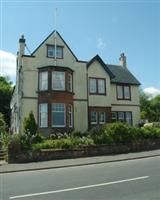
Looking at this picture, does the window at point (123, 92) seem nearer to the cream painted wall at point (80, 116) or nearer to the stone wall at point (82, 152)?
the cream painted wall at point (80, 116)

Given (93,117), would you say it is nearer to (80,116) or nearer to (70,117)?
(80,116)

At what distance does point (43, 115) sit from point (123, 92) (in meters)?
12.0

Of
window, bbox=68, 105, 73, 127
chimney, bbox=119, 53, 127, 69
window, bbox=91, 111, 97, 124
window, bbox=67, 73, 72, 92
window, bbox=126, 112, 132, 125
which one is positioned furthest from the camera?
chimney, bbox=119, 53, 127, 69

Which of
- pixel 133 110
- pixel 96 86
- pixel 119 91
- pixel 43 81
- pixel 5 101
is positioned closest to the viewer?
pixel 43 81

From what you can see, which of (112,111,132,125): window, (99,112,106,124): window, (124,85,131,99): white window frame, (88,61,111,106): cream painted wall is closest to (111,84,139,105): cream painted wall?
(124,85,131,99): white window frame

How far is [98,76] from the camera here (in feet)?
112

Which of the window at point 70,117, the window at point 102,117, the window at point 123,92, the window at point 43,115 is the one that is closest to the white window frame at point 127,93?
the window at point 123,92

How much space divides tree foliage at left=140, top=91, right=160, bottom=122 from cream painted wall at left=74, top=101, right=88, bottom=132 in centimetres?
3538

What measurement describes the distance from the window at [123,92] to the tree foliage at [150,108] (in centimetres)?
2943

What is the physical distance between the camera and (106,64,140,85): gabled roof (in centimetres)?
3716

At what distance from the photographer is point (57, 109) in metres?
29.9

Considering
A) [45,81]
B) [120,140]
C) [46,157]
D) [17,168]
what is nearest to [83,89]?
[45,81]

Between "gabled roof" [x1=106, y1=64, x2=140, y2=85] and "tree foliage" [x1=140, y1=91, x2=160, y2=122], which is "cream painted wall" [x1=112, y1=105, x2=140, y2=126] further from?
"tree foliage" [x1=140, y1=91, x2=160, y2=122]

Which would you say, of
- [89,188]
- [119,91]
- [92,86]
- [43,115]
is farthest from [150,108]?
[89,188]
